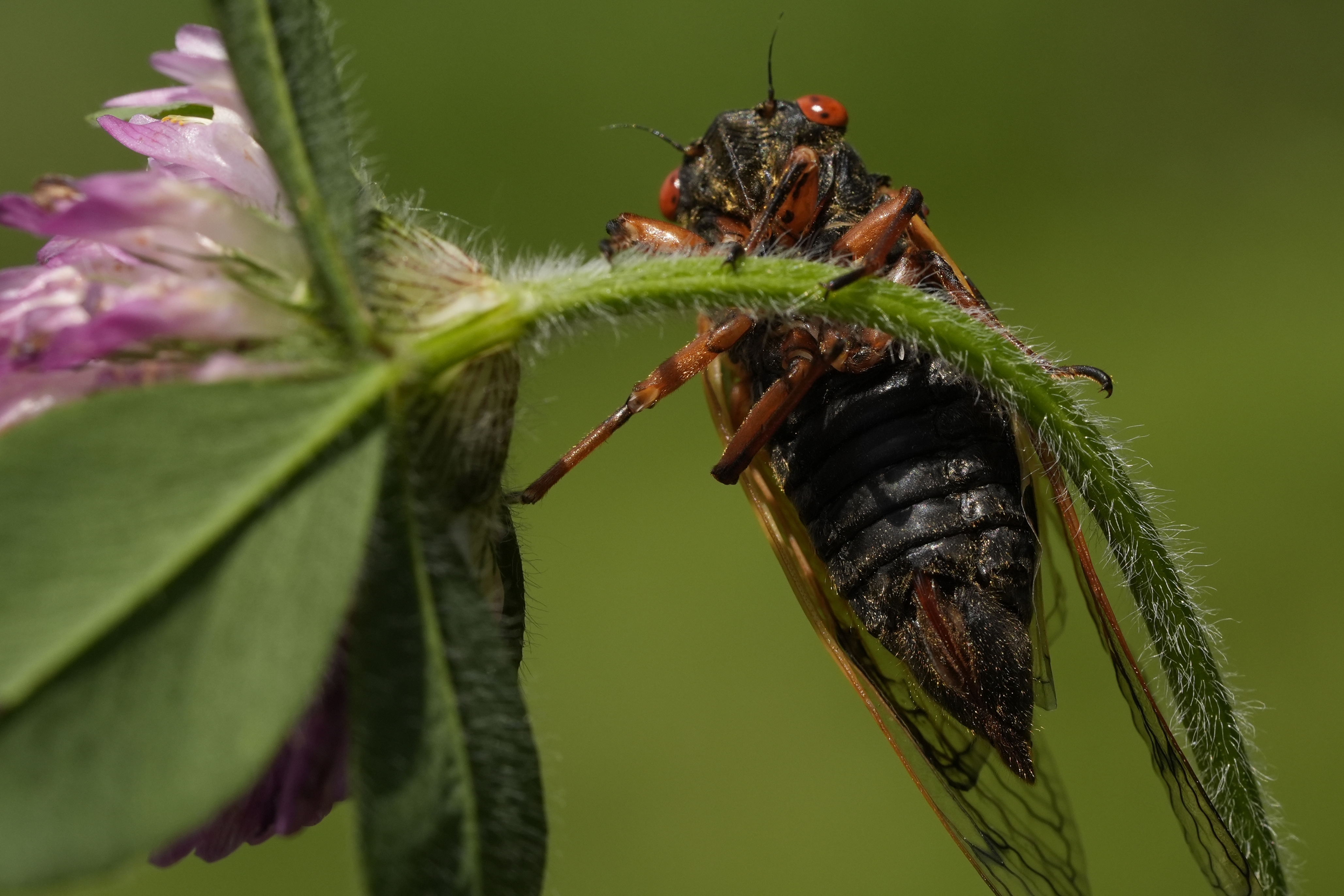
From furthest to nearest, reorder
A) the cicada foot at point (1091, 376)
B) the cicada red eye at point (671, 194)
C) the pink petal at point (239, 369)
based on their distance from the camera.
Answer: the cicada red eye at point (671, 194) → the cicada foot at point (1091, 376) → the pink petal at point (239, 369)

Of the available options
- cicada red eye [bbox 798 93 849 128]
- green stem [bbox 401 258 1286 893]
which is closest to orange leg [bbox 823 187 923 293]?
green stem [bbox 401 258 1286 893]

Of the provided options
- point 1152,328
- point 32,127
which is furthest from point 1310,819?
point 32,127

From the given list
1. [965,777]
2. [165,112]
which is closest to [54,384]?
[165,112]

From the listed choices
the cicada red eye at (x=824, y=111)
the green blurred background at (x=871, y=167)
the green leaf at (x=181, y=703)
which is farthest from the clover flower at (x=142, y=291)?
the green blurred background at (x=871, y=167)

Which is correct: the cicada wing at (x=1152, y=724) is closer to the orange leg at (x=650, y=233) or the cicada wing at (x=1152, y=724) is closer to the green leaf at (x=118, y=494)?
the orange leg at (x=650, y=233)

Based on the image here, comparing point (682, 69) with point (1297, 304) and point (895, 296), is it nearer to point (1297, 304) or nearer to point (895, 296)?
point (1297, 304)

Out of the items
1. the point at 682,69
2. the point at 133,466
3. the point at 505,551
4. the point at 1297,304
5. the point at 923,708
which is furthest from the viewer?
the point at 682,69

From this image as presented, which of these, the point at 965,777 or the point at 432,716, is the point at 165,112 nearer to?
the point at 432,716
